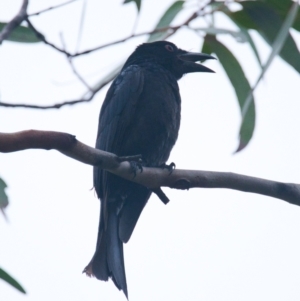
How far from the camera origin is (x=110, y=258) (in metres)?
3.61

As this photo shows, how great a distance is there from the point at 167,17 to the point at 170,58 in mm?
1657

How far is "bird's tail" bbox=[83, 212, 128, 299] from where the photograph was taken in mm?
3514

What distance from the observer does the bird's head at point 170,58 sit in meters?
4.38

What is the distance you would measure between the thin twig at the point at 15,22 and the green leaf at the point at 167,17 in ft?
2.84

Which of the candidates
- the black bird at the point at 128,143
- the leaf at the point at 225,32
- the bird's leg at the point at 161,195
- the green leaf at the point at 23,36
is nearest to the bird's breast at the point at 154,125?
the black bird at the point at 128,143

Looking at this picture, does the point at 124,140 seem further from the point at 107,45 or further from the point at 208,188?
the point at 107,45

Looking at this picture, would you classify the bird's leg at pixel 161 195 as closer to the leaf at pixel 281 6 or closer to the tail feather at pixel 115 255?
the tail feather at pixel 115 255

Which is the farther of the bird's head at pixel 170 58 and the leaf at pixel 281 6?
the bird's head at pixel 170 58

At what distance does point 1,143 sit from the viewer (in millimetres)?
1908

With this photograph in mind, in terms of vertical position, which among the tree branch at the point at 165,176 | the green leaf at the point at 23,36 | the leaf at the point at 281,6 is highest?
the green leaf at the point at 23,36

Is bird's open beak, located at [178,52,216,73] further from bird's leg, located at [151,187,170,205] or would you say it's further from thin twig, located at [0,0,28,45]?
thin twig, located at [0,0,28,45]

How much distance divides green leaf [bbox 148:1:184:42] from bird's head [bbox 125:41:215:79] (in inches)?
54.6

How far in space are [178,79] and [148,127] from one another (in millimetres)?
775

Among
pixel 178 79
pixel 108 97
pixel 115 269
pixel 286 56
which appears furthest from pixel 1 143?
pixel 178 79
